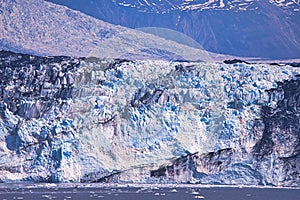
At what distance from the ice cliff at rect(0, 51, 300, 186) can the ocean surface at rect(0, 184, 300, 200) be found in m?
0.37

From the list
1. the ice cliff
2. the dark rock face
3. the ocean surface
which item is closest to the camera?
the ocean surface

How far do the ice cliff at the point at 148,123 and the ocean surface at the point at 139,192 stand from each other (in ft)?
1.21

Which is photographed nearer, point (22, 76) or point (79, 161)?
point (79, 161)

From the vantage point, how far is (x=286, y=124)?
3631 centimetres

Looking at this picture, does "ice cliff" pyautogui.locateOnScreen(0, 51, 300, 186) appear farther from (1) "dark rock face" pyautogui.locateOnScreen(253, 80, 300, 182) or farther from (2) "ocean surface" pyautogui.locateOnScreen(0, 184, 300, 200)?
(2) "ocean surface" pyautogui.locateOnScreen(0, 184, 300, 200)

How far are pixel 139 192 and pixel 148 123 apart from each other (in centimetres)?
324

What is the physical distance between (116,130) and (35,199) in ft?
19.7

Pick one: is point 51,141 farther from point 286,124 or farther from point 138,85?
point 286,124

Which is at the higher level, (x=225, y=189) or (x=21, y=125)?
(x=21, y=125)

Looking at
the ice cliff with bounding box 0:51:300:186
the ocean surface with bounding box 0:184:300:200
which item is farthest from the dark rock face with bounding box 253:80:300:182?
the ocean surface with bounding box 0:184:300:200

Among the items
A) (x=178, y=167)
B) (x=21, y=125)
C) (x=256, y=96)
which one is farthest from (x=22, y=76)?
(x=256, y=96)

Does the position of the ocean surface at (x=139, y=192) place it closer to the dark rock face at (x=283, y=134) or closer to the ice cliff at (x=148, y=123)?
the ice cliff at (x=148, y=123)

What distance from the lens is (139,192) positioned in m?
33.4

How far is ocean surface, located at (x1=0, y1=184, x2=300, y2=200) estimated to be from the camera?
31531 mm
